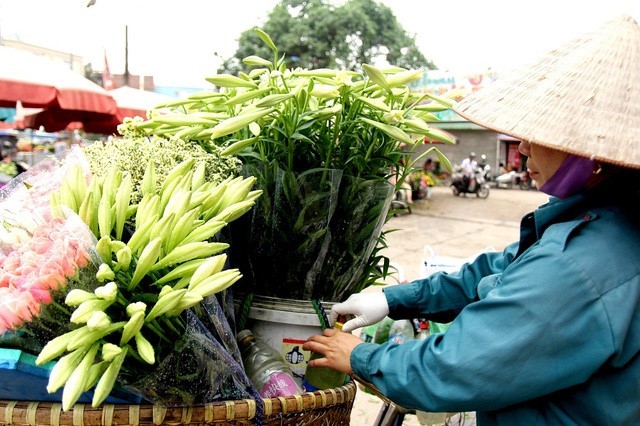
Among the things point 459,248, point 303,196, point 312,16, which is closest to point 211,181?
point 303,196

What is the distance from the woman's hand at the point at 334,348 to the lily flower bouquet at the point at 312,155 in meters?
0.14

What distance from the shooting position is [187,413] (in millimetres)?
994

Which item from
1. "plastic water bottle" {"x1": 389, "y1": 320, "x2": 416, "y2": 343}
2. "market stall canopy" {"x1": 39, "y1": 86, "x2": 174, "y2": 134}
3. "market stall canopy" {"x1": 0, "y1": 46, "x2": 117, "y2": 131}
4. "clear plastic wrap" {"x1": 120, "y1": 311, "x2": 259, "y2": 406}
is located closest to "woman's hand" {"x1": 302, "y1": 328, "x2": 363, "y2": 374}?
"clear plastic wrap" {"x1": 120, "y1": 311, "x2": 259, "y2": 406}

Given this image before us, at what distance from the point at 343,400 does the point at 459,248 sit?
8095mm

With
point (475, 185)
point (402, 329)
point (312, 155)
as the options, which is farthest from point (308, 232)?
point (475, 185)

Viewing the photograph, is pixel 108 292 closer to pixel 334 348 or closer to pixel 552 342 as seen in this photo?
pixel 334 348

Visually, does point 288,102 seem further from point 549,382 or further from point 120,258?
point 549,382

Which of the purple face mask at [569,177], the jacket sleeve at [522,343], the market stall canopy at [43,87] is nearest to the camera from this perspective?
the jacket sleeve at [522,343]

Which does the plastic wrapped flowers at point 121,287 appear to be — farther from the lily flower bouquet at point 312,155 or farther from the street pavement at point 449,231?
the street pavement at point 449,231

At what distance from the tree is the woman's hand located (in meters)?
22.8

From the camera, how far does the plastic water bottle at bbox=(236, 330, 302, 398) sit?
120 centimetres

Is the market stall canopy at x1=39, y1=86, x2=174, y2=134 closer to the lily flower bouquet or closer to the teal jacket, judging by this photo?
the lily flower bouquet

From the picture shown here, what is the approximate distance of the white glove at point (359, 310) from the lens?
1.34m

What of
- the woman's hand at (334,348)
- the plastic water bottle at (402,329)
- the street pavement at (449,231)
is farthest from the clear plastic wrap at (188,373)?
the street pavement at (449,231)
